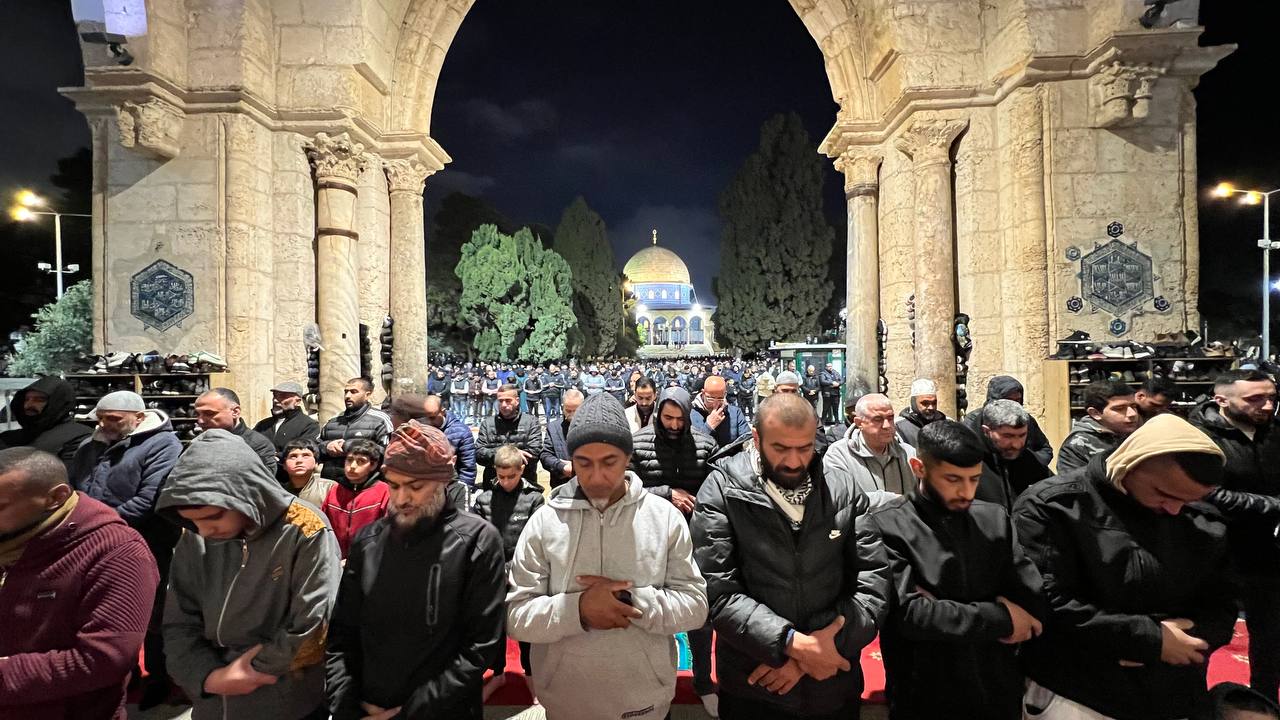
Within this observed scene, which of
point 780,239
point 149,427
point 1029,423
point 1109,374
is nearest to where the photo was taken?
point 149,427

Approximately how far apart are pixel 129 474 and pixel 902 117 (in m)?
9.09

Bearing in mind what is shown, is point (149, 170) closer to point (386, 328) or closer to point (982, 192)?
point (386, 328)

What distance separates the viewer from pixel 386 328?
909 cm

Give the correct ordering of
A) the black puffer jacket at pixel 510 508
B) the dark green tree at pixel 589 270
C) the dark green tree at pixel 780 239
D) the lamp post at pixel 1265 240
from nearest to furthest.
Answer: the black puffer jacket at pixel 510 508 < the lamp post at pixel 1265 240 < the dark green tree at pixel 780 239 < the dark green tree at pixel 589 270

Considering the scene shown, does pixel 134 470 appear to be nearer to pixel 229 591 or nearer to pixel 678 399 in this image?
pixel 229 591

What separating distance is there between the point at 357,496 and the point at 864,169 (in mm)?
8732

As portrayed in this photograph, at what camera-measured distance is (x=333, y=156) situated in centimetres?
804

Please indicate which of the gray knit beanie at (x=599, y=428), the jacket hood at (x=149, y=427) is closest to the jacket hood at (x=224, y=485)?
the gray knit beanie at (x=599, y=428)

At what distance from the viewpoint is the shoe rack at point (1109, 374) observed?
6.11 metres

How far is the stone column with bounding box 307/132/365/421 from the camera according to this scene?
8.02 meters

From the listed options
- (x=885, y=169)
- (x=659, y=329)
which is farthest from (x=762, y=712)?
(x=659, y=329)

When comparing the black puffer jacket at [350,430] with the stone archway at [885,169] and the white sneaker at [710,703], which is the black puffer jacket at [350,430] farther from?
the stone archway at [885,169]

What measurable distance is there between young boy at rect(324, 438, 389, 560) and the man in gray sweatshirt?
1.60 meters

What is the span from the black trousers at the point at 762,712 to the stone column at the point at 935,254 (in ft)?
20.9
